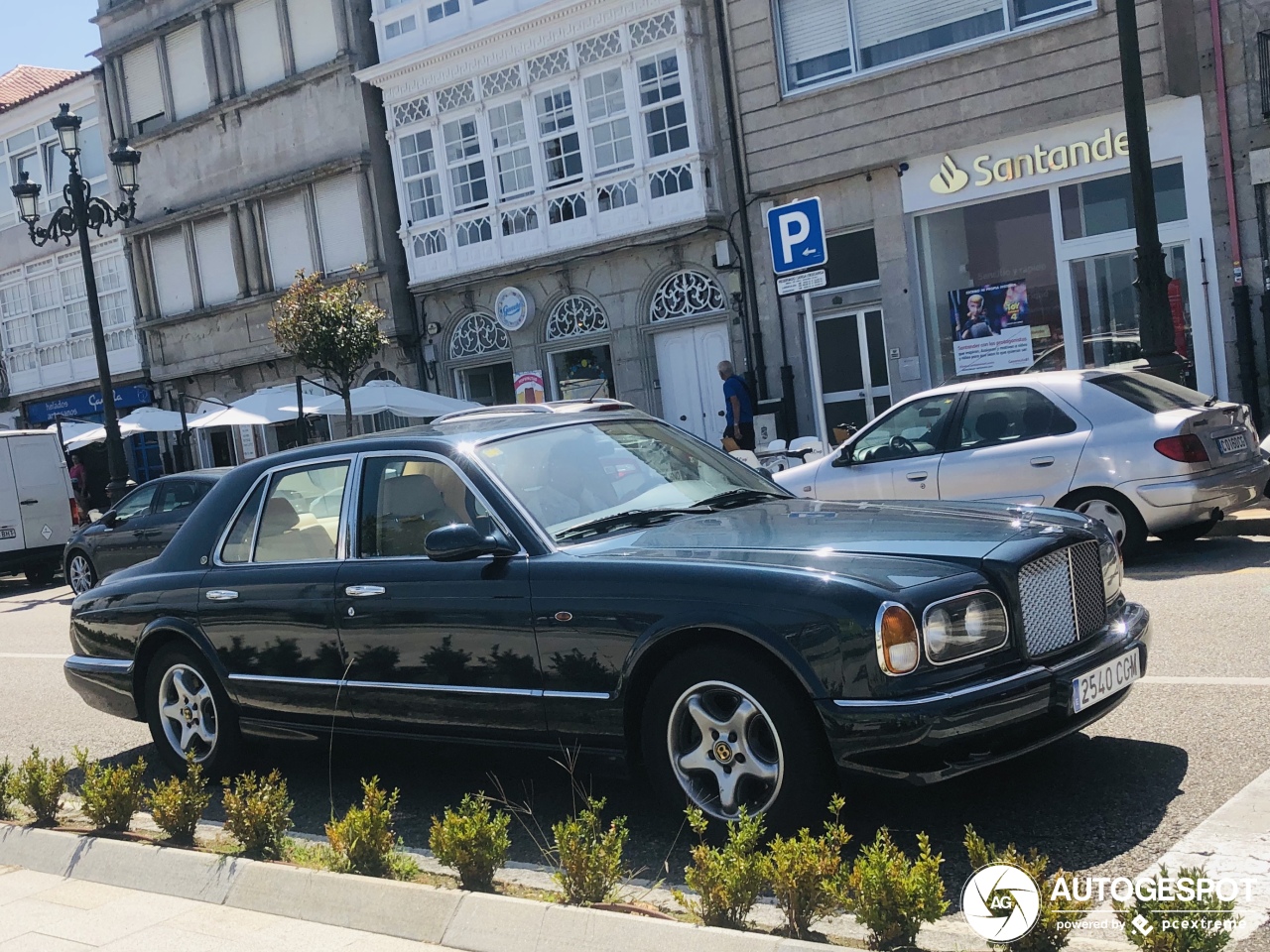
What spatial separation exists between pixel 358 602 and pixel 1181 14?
48.6ft

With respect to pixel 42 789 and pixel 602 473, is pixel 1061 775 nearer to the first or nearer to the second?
pixel 602 473

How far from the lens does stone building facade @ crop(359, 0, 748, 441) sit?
72.7ft

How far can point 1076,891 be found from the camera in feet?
12.6

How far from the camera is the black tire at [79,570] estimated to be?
18406 mm

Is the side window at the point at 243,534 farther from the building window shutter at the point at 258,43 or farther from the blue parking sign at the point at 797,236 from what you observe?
the building window shutter at the point at 258,43

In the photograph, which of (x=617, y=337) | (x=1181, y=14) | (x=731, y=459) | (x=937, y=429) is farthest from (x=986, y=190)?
(x=731, y=459)

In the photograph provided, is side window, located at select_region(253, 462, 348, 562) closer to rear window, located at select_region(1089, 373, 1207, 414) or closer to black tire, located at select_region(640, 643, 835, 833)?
black tire, located at select_region(640, 643, 835, 833)

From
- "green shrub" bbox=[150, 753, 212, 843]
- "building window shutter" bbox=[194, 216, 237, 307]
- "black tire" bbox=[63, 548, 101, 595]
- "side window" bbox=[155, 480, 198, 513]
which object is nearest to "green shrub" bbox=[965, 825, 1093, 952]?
"green shrub" bbox=[150, 753, 212, 843]

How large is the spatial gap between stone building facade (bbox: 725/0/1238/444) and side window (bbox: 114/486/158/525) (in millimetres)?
8487

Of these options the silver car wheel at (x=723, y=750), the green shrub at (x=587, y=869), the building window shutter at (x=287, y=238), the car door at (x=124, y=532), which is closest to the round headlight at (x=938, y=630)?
the silver car wheel at (x=723, y=750)

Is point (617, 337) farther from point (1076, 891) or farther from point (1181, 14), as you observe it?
point (1076, 891)

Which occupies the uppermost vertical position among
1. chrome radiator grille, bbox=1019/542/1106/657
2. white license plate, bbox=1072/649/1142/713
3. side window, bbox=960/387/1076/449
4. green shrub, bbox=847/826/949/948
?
side window, bbox=960/387/1076/449

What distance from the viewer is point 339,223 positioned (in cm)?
2816

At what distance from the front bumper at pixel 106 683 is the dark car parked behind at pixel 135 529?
31.1ft
